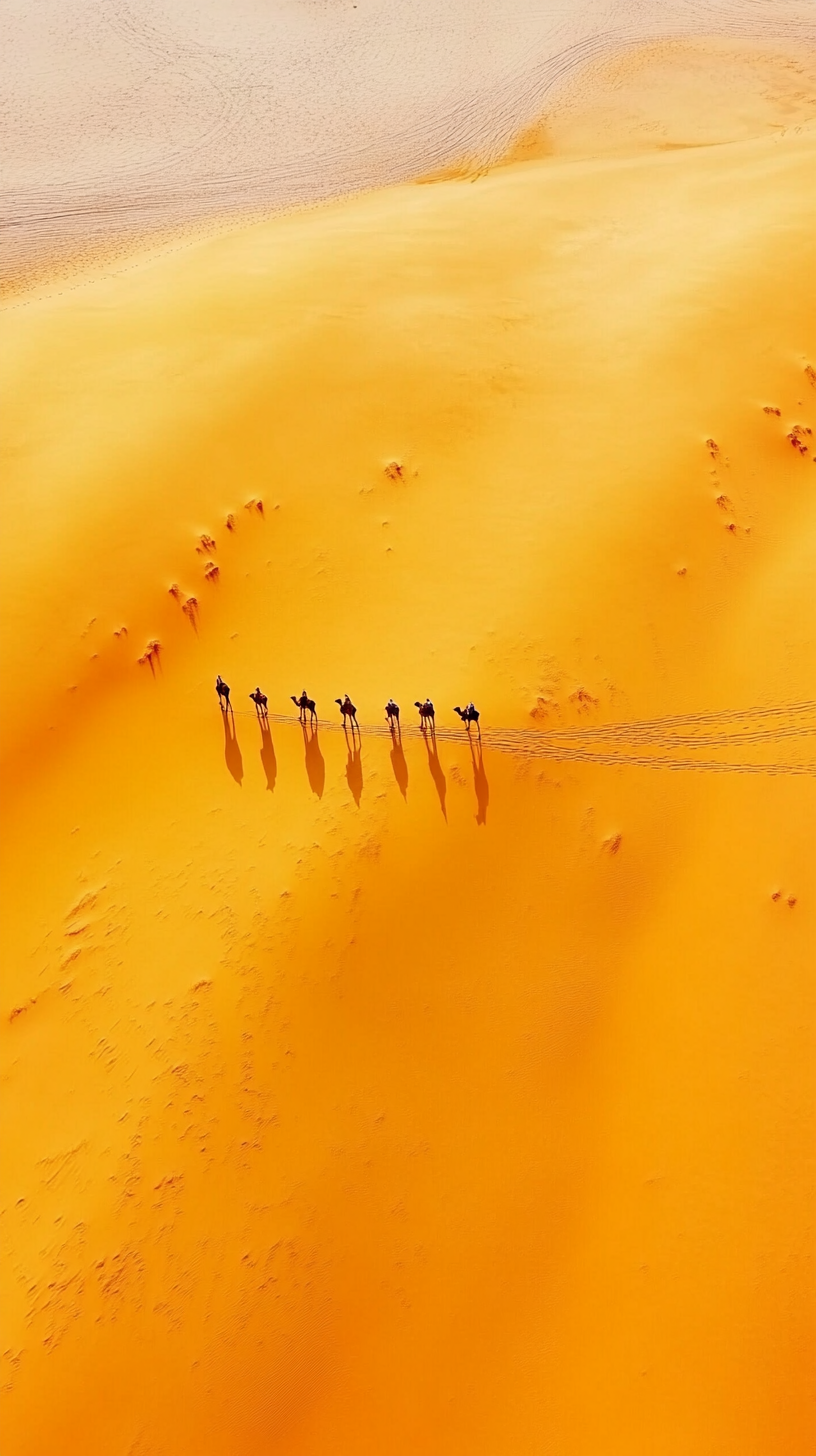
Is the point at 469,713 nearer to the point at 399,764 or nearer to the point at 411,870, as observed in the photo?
the point at 399,764

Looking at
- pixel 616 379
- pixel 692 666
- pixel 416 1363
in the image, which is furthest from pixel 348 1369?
pixel 616 379

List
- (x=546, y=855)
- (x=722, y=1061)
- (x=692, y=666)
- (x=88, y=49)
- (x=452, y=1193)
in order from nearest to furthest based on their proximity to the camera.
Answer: (x=452, y=1193) → (x=722, y=1061) → (x=546, y=855) → (x=692, y=666) → (x=88, y=49)

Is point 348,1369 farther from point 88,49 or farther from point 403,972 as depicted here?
point 88,49

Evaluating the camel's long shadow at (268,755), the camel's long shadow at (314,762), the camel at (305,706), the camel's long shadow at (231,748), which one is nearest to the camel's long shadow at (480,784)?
the camel's long shadow at (314,762)

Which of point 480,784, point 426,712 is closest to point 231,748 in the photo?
point 426,712

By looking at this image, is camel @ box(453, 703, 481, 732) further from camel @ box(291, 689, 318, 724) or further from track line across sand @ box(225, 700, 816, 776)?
camel @ box(291, 689, 318, 724)

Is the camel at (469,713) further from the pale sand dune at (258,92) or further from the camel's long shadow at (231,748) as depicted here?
the pale sand dune at (258,92)

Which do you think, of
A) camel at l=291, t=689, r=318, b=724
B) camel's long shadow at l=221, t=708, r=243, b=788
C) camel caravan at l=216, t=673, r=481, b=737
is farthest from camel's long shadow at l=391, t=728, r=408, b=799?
camel's long shadow at l=221, t=708, r=243, b=788
